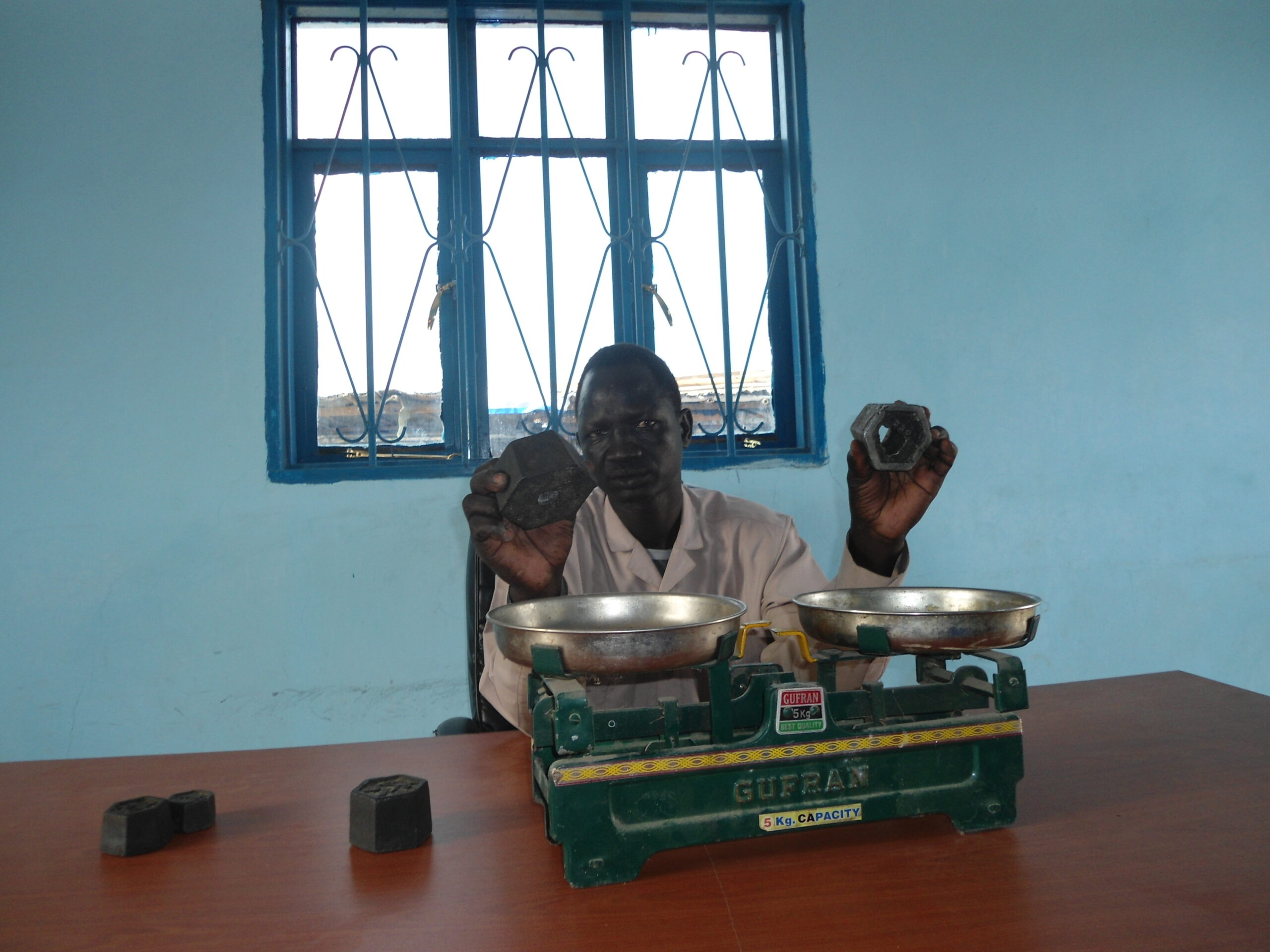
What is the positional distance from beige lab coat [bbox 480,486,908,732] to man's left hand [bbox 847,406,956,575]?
0.14 m

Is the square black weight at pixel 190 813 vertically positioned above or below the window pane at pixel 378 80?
below

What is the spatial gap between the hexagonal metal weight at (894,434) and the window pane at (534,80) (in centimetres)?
180

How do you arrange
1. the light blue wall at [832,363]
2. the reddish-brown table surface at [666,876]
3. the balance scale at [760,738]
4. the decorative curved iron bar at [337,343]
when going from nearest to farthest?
the reddish-brown table surface at [666,876], the balance scale at [760,738], the light blue wall at [832,363], the decorative curved iron bar at [337,343]

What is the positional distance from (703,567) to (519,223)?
133 centimetres

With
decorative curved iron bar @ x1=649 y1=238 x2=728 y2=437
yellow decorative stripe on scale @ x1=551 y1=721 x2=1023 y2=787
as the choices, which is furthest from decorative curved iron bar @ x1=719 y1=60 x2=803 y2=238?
yellow decorative stripe on scale @ x1=551 y1=721 x2=1023 y2=787

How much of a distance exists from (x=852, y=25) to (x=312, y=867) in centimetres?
272

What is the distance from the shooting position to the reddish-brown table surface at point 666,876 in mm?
786

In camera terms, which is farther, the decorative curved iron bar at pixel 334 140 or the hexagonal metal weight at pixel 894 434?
the decorative curved iron bar at pixel 334 140

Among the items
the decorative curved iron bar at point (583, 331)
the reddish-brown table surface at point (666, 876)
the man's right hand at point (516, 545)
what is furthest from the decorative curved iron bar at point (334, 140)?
the reddish-brown table surface at point (666, 876)

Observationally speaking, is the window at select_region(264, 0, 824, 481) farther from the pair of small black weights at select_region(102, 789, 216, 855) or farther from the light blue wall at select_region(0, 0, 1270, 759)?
the pair of small black weights at select_region(102, 789, 216, 855)

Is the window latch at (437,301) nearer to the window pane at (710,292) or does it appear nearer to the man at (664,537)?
the window pane at (710,292)

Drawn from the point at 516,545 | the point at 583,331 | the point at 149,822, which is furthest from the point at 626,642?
the point at 583,331

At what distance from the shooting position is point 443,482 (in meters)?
2.47

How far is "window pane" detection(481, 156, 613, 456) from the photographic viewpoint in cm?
262
